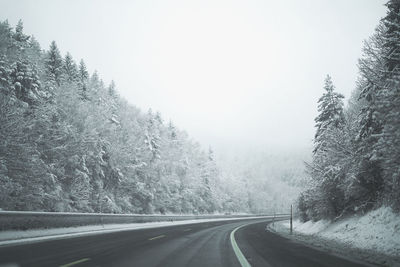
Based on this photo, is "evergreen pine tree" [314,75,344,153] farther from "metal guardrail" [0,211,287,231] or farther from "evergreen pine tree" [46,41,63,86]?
"evergreen pine tree" [46,41,63,86]

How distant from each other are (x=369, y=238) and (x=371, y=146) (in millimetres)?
4590

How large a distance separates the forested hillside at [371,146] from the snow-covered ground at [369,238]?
2.74 ft

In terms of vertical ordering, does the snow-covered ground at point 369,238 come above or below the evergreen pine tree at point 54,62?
below

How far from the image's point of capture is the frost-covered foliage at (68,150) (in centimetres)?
1883

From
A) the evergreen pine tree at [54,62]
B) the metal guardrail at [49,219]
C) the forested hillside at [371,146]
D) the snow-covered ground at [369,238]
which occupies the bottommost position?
the snow-covered ground at [369,238]

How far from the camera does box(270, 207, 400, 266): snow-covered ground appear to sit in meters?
9.21

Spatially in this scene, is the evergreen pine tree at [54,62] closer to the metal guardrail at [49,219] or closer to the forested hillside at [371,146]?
the metal guardrail at [49,219]

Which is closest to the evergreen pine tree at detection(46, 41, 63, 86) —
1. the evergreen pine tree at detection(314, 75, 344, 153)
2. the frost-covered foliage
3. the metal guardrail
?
the frost-covered foliage

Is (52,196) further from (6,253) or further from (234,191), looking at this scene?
(234,191)

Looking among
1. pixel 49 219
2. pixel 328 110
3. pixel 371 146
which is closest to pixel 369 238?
pixel 371 146

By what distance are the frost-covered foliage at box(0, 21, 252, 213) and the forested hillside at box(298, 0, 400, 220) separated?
2054 centimetres

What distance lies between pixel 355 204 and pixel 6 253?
19.0m

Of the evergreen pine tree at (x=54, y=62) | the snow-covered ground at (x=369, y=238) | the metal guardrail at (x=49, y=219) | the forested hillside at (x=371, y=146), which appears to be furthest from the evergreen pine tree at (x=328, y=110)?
the evergreen pine tree at (x=54, y=62)

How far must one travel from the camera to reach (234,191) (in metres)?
82.4
